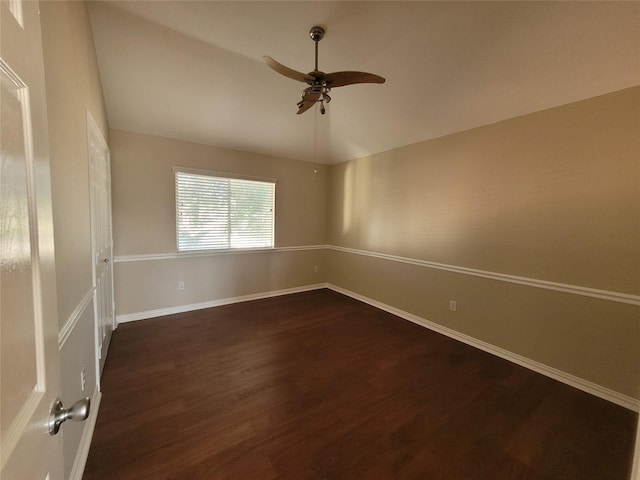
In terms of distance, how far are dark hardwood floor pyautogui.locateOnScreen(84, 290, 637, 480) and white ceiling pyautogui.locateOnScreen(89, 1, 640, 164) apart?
2.56 metres

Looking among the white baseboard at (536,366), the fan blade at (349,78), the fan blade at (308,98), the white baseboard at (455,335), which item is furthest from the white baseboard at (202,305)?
the fan blade at (349,78)

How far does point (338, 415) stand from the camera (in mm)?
1855

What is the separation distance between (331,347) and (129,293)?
8.91 feet

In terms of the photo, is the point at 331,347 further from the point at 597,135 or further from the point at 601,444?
the point at 597,135

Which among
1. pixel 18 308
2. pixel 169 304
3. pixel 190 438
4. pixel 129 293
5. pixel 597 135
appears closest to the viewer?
pixel 18 308

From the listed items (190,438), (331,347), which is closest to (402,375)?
(331,347)

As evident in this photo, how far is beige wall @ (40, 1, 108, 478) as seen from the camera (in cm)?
115

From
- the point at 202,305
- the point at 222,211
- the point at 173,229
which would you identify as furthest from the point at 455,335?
the point at 173,229

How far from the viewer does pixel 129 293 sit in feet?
11.0

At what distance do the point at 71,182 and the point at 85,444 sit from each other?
154 centimetres

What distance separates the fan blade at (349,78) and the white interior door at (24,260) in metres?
1.61

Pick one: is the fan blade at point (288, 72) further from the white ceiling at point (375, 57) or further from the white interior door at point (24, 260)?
the white interior door at point (24, 260)

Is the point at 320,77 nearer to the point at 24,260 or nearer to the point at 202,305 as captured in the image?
the point at 24,260

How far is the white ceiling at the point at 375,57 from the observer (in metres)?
1.82
